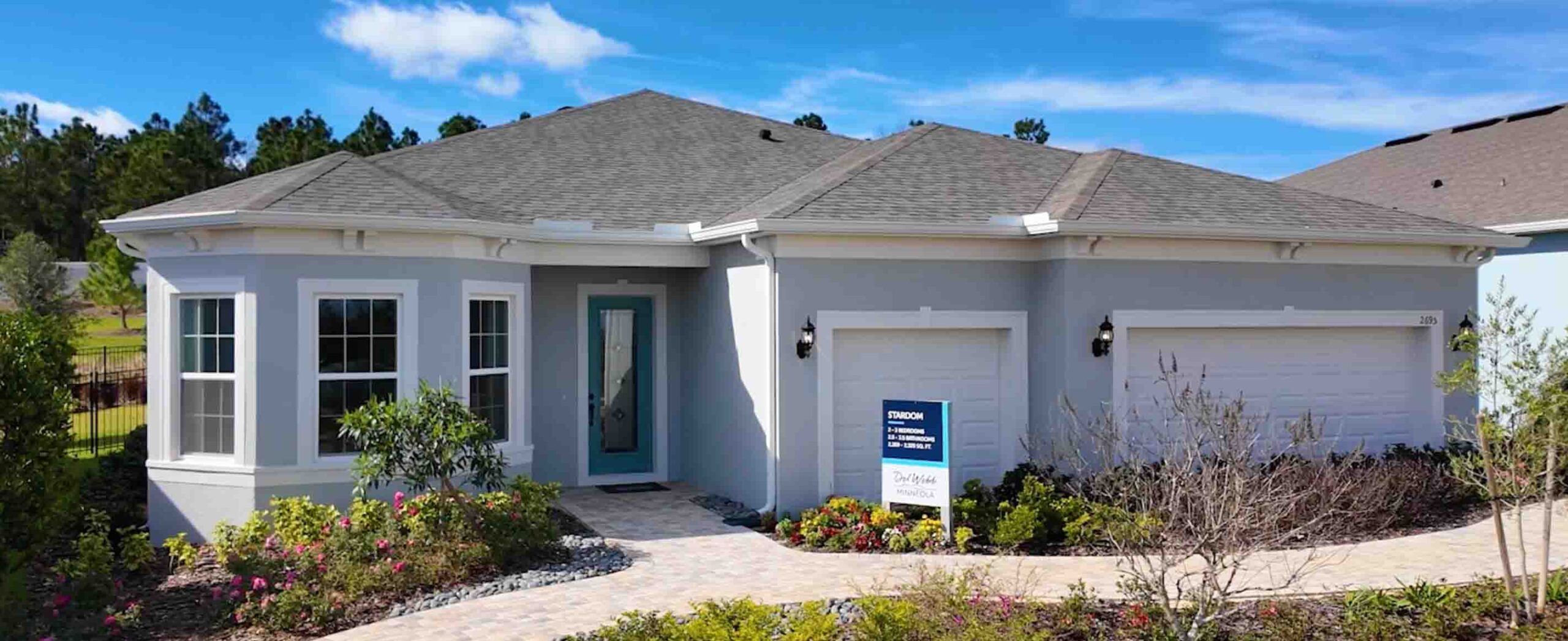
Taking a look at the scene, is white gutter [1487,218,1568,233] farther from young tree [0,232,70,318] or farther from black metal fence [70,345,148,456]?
young tree [0,232,70,318]

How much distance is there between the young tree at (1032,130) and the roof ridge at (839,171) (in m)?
28.0

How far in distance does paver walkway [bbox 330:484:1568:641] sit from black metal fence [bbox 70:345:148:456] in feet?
33.5

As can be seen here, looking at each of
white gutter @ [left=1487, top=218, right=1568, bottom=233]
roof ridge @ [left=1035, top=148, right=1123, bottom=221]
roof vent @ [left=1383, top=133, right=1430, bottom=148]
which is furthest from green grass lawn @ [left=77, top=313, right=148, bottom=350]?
white gutter @ [left=1487, top=218, right=1568, bottom=233]

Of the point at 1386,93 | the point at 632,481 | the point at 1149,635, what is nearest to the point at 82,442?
the point at 632,481

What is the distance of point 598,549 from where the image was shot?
32.5 ft

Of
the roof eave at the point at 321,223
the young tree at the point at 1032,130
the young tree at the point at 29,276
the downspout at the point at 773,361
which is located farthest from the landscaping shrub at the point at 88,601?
the young tree at the point at 1032,130

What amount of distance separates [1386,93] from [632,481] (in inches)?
688

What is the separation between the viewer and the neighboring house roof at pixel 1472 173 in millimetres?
16672

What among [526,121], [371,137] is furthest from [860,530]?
[371,137]

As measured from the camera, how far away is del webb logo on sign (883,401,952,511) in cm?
1035

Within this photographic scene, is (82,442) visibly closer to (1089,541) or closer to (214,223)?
(214,223)

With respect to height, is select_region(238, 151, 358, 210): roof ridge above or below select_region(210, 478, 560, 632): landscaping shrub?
above

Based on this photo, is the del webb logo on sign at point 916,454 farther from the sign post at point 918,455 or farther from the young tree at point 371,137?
the young tree at point 371,137

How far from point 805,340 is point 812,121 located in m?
26.4
